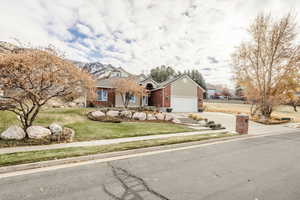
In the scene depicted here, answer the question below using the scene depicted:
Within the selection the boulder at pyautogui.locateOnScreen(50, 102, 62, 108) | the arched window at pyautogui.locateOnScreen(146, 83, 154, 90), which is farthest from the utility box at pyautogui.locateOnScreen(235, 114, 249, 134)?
the boulder at pyautogui.locateOnScreen(50, 102, 62, 108)

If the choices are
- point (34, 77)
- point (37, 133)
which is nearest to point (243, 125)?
point (37, 133)

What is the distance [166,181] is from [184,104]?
69.7ft

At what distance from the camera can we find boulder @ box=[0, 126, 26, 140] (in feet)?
21.0

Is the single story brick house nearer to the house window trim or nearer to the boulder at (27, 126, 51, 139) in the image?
the house window trim

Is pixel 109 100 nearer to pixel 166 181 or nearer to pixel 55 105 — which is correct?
pixel 55 105

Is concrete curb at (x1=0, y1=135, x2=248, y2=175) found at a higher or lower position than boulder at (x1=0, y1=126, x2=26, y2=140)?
lower

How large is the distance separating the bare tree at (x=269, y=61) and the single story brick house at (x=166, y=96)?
7338 millimetres

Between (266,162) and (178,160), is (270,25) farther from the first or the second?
(178,160)

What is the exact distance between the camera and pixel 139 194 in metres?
2.91

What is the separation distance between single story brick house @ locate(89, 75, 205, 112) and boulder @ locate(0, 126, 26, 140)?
45.6ft

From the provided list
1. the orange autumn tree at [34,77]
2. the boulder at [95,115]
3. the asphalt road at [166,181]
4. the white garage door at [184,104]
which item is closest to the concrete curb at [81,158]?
the asphalt road at [166,181]

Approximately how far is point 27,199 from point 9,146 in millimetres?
4441

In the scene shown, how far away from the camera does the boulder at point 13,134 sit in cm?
639

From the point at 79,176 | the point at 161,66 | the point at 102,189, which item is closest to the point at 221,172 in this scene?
the point at 102,189
